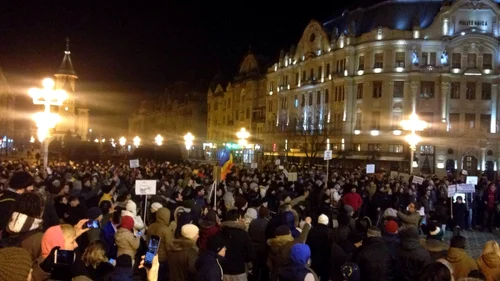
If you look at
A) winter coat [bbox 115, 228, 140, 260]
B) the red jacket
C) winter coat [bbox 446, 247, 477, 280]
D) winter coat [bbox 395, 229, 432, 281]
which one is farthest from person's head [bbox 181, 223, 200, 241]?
the red jacket

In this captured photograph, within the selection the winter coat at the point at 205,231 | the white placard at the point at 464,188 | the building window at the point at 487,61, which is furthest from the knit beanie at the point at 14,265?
the building window at the point at 487,61

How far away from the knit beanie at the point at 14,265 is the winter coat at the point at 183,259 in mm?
4031

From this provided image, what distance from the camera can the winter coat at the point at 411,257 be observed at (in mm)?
8008

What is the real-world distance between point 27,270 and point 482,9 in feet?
189

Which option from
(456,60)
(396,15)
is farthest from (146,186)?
(396,15)

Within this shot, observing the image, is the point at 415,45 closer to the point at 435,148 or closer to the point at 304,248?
the point at 435,148

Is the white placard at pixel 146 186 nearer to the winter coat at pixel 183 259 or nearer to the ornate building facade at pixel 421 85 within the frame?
the winter coat at pixel 183 259

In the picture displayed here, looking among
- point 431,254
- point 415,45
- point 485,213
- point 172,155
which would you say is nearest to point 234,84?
point 172,155

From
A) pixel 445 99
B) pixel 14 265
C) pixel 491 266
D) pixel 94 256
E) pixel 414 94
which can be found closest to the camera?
pixel 14 265

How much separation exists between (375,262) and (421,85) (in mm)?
50784

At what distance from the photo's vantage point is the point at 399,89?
184 ft

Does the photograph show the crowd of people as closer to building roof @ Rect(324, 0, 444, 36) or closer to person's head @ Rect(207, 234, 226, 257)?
person's head @ Rect(207, 234, 226, 257)

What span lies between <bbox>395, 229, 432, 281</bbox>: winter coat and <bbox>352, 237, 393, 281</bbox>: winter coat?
0.36 metres

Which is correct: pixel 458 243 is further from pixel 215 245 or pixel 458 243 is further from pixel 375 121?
pixel 375 121
